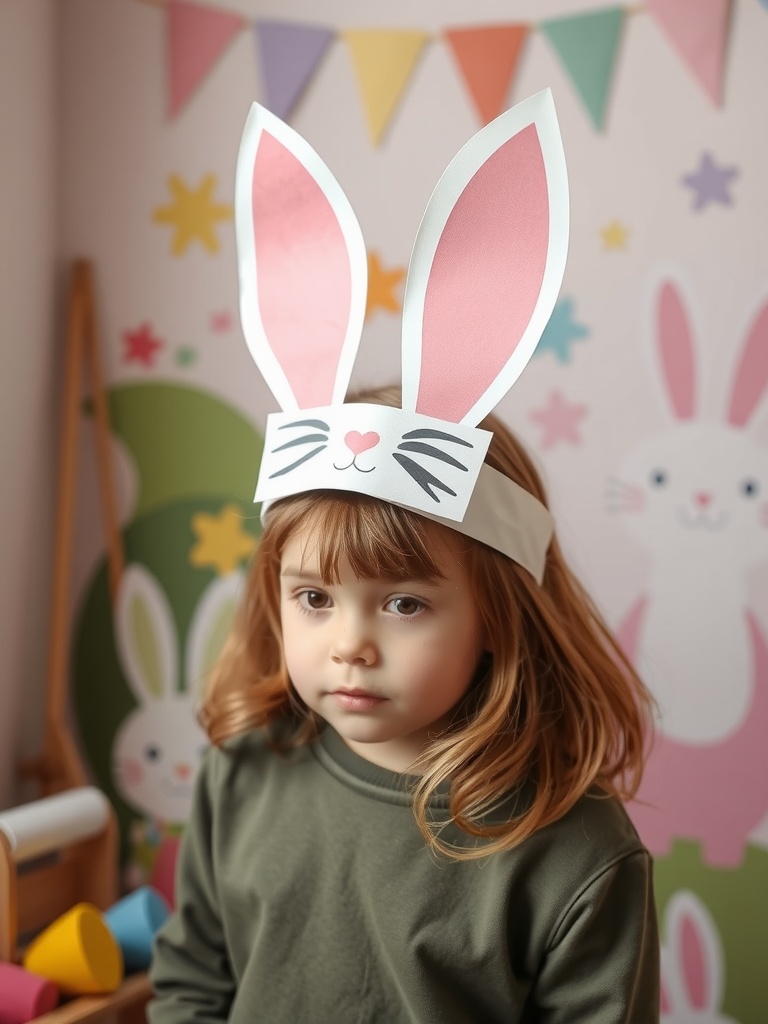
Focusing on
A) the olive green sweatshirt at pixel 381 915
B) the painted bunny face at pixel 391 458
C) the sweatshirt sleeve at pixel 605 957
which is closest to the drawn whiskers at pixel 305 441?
the painted bunny face at pixel 391 458

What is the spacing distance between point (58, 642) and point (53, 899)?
0.36 m

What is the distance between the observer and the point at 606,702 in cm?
104

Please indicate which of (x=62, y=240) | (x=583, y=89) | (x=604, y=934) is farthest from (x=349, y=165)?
(x=604, y=934)

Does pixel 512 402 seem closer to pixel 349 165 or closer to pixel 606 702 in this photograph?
pixel 349 165

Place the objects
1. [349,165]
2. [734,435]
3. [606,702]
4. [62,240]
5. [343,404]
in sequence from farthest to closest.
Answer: [62,240] < [349,165] < [734,435] < [606,702] < [343,404]

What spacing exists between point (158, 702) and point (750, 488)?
892mm

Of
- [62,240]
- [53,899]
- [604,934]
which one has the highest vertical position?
[62,240]

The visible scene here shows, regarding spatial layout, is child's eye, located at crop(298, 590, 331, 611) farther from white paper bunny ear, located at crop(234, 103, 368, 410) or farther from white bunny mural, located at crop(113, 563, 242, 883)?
white bunny mural, located at crop(113, 563, 242, 883)

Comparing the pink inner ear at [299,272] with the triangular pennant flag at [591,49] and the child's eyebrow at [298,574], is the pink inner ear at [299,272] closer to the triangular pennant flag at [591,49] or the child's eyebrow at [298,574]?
the child's eyebrow at [298,574]

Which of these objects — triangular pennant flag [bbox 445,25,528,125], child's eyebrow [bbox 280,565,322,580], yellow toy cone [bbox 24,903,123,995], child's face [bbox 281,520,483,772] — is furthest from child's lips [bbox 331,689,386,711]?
triangular pennant flag [bbox 445,25,528,125]

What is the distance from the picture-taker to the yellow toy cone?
118cm

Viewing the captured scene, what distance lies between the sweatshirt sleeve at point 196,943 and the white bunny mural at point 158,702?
0.41 m

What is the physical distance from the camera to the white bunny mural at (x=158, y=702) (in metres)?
1.58

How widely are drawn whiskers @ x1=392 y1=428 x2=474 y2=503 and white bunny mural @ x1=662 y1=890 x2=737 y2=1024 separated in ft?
2.59
